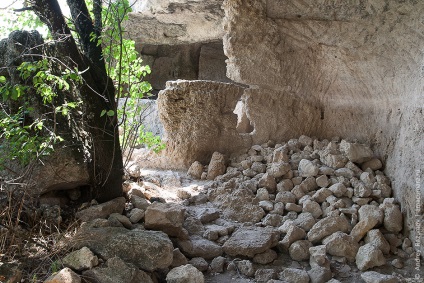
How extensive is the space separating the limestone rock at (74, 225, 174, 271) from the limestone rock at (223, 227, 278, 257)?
508 mm

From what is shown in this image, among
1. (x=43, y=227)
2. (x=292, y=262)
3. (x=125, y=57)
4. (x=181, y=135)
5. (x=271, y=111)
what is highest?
(x=125, y=57)

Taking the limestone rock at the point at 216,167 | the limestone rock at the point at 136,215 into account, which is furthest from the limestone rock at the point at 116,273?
the limestone rock at the point at 216,167

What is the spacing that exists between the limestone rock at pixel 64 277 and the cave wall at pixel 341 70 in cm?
200

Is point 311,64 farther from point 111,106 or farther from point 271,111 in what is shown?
point 111,106

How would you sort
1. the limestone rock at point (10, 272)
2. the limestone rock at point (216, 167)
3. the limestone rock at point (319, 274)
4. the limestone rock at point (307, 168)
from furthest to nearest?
the limestone rock at point (216, 167) < the limestone rock at point (307, 168) < the limestone rock at point (319, 274) < the limestone rock at point (10, 272)

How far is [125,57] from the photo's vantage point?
Answer: 121 inches

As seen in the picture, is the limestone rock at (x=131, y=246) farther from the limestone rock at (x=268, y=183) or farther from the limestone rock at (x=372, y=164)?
the limestone rock at (x=372, y=164)

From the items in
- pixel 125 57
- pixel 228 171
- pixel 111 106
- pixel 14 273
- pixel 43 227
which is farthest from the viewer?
pixel 228 171

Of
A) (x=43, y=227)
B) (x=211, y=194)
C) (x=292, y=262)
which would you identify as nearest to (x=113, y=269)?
(x=43, y=227)

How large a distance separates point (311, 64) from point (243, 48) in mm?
645

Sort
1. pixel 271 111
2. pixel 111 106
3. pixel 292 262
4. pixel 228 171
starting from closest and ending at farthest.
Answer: pixel 292 262
pixel 111 106
pixel 228 171
pixel 271 111

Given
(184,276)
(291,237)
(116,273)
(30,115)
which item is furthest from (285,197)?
(30,115)

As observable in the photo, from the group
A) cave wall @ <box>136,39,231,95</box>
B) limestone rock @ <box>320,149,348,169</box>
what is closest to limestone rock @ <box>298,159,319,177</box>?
limestone rock @ <box>320,149,348,169</box>

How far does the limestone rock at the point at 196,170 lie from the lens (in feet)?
13.0
